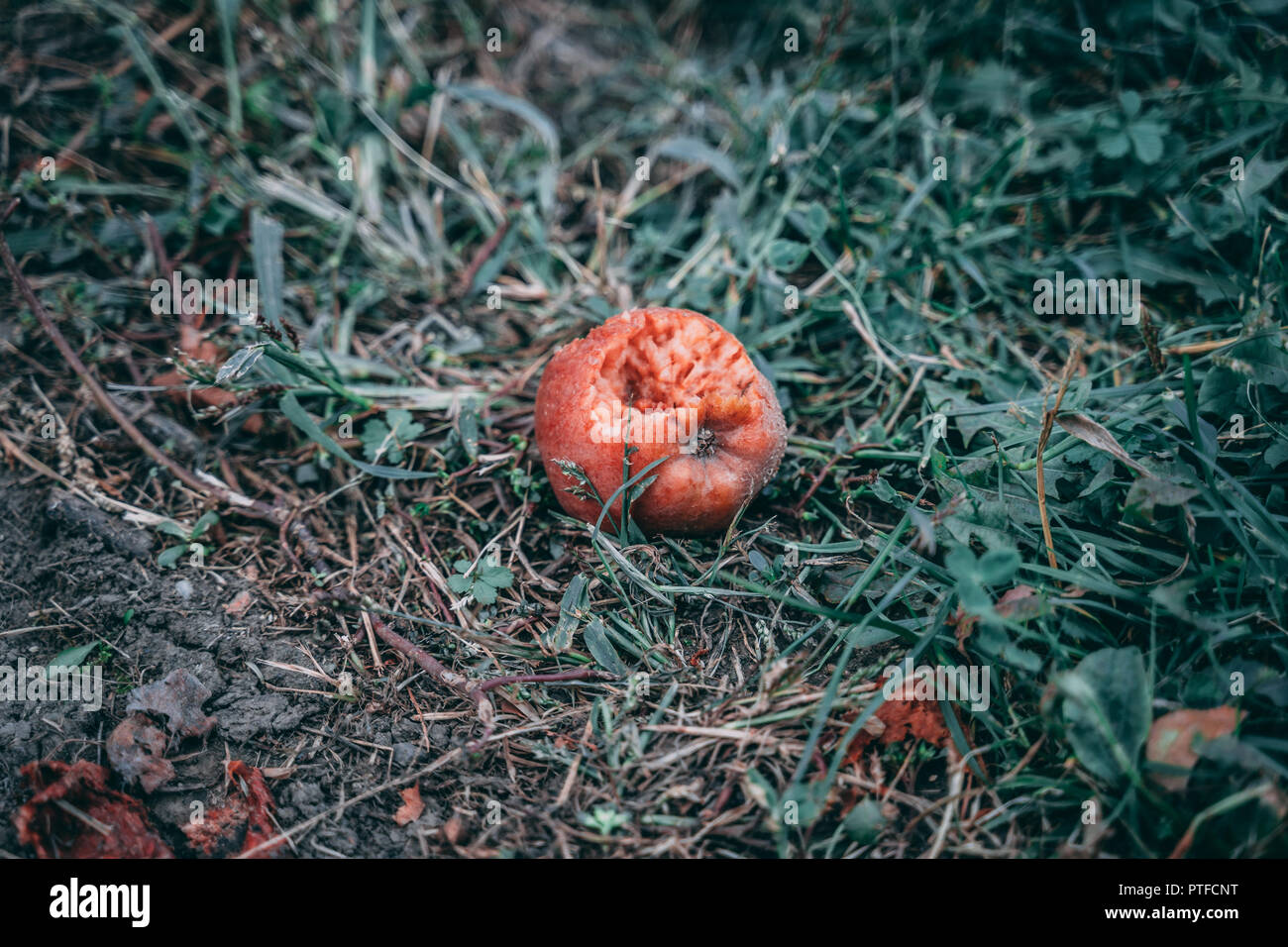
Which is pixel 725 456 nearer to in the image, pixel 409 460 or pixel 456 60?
pixel 409 460

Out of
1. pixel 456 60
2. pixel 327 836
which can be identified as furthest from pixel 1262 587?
pixel 456 60

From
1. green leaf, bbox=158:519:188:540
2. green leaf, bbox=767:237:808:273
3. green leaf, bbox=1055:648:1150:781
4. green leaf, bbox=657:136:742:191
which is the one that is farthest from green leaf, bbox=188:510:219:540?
green leaf, bbox=1055:648:1150:781

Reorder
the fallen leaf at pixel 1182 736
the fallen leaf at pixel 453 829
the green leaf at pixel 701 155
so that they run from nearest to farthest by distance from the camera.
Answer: the fallen leaf at pixel 1182 736 → the fallen leaf at pixel 453 829 → the green leaf at pixel 701 155

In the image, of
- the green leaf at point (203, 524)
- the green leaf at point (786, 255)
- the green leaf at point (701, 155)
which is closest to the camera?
the green leaf at point (203, 524)

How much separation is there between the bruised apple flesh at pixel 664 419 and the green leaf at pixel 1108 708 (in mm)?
1200

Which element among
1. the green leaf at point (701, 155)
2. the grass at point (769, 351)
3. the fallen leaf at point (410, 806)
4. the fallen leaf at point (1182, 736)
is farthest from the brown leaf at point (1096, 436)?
the fallen leaf at point (410, 806)

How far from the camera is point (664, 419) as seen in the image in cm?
270

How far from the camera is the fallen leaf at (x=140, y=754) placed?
95.2 inches

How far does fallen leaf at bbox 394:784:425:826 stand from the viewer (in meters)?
2.42

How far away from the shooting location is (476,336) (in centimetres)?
367

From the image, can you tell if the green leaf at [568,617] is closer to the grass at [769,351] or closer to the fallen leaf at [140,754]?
the grass at [769,351]

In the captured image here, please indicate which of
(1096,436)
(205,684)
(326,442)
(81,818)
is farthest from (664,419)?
(81,818)

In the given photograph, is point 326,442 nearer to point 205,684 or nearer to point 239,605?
point 239,605

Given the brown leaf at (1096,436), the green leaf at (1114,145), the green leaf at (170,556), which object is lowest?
the green leaf at (170,556)
